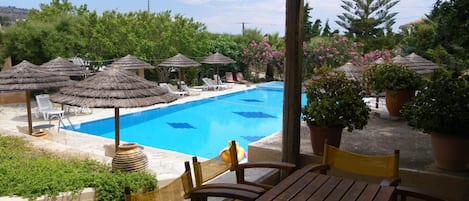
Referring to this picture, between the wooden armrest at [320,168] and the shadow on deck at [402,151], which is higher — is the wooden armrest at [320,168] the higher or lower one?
the higher one

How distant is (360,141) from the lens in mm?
4906

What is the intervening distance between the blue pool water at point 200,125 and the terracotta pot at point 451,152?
672 cm

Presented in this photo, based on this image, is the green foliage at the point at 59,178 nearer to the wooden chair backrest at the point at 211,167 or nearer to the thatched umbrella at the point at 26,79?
the wooden chair backrest at the point at 211,167

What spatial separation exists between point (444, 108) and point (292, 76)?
1.47 m

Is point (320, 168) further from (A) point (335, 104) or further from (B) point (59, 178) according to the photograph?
(B) point (59, 178)

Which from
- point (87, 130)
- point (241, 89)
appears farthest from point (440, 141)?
point (241, 89)

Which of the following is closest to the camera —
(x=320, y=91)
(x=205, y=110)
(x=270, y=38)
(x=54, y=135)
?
(x=320, y=91)

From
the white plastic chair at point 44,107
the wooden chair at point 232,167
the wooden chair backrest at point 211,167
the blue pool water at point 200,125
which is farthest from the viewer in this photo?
the white plastic chair at point 44,107

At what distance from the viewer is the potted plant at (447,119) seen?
11.1 feet

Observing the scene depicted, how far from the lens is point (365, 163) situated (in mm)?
3051

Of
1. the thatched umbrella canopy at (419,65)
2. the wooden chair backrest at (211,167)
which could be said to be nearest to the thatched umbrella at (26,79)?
the wooden chair backrest at (211,167)

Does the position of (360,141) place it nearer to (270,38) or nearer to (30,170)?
(30,170)

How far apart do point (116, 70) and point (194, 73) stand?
14.7 metres

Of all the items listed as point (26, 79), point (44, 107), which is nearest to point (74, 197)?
point (26, 79)
